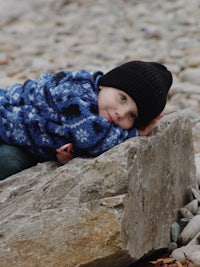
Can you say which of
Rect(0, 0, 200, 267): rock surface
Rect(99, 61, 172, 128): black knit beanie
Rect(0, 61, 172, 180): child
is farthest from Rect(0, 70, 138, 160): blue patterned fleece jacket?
Rect(0, 0, 200, 267): rock surface

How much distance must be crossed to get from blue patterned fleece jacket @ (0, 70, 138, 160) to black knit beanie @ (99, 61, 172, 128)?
0.34ft

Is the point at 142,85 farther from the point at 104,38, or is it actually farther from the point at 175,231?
the point at 104,38

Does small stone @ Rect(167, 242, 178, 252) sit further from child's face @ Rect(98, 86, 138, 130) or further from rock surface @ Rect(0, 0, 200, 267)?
child's face @ Rect(98, 86, 138, 130)

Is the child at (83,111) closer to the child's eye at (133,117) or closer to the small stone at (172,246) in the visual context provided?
the child's eye at (133,117)

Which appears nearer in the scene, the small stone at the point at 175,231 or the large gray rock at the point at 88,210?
the large gray rock at the point at 88,210

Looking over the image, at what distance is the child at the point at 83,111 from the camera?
402cm

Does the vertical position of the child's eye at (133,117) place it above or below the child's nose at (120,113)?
below

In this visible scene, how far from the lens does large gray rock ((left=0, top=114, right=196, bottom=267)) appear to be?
3.49m

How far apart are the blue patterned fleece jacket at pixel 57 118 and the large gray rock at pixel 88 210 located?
136 mm

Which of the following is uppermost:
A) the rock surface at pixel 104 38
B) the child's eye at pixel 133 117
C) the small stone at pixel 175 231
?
the child's eye at pixel 133 117

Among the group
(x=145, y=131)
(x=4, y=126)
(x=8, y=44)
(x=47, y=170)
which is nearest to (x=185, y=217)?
(x=145, y=131)

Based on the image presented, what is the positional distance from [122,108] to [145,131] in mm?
221

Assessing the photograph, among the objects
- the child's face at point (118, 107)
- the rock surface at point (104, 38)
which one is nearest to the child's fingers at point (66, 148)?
the child's face at point (118, 107)

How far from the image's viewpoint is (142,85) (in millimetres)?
4145
